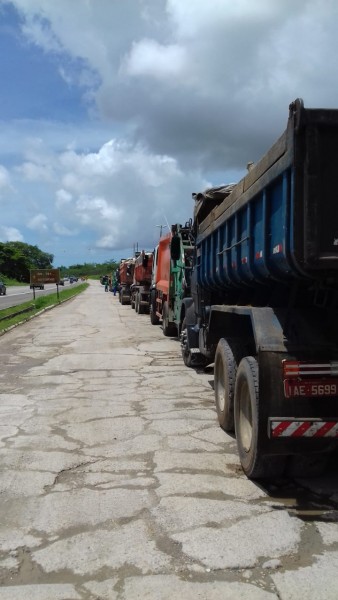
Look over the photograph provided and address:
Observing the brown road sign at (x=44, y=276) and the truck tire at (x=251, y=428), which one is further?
the brown road sign at (x=44, y=276)

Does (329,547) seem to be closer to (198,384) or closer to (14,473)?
(14,473)

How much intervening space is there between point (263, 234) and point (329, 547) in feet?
7.94

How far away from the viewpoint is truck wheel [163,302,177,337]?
15.1 m

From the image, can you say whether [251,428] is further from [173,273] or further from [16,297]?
[16,297]

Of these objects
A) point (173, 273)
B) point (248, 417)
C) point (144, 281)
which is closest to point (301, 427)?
point (248, 417)

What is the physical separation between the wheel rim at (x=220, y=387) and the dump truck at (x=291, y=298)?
0.81 meters

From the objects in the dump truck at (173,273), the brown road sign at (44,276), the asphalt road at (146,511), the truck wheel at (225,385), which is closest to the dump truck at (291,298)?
the truck wheel at (225,385)

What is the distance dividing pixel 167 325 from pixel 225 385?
31.3ft

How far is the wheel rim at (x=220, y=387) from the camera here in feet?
21.4

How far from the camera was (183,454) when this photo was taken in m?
5.53

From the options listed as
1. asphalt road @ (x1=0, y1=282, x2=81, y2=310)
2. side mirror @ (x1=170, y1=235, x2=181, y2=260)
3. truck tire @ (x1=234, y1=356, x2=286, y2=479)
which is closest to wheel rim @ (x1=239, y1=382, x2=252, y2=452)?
truck tire @ (x1=234, y1=356, x2=286, y2=479)

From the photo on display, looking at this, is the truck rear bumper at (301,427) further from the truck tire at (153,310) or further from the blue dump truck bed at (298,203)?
the truck tire at (153,310)

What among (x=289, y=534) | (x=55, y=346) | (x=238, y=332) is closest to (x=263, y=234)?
(x=238, y=332)

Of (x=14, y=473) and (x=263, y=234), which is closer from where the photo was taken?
(x=263, y=234)
